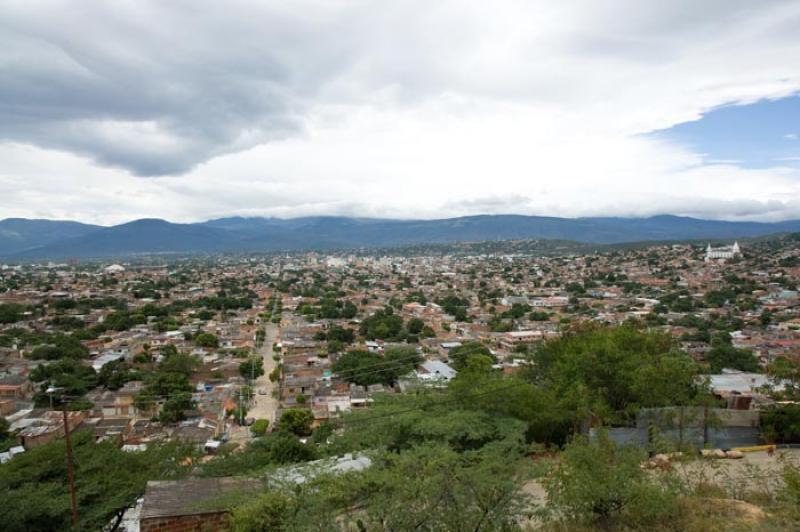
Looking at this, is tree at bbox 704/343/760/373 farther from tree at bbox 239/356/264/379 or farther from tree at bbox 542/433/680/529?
tree at bbox 239/356/264/379

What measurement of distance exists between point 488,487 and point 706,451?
4910 millimetres

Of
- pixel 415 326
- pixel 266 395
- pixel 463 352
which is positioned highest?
pixel 463 352

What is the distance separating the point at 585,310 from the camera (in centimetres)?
3572

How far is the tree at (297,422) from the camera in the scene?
1509cm

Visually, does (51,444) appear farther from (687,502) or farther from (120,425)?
(687,502)

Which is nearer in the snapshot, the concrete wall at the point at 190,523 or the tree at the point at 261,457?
the concrete wall at the point at 190,523

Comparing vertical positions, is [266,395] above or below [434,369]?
below

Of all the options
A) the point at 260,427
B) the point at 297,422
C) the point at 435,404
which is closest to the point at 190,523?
the point at 435,404

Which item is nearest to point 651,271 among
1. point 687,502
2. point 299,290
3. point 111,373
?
point 299,290

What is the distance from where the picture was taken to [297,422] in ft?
50.0

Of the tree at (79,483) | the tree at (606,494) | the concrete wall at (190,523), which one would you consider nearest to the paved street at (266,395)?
the tree at (79,483)

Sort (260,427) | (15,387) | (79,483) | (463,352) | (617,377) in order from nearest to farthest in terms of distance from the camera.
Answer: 1. (79,483)
2. (617,377)
3. (260,427)
4. (15,387)
5. (463,352)

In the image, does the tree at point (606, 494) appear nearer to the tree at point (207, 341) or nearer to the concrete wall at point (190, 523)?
the concrete wall at point (190, 523)

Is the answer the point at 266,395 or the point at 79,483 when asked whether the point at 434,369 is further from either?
the point at 79,483
